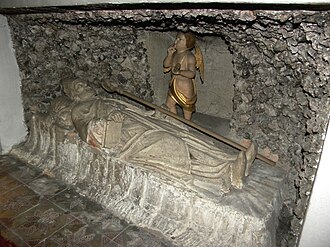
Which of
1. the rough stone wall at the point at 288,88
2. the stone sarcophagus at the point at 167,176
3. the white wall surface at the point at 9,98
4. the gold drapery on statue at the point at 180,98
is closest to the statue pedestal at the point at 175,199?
the stone sarcophagus at the point at 167,176

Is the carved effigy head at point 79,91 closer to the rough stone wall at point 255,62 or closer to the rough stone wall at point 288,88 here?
the rough stone wall at point 255,62

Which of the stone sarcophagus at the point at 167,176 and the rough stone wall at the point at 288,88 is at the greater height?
the rough stone wall at the point at 288,88

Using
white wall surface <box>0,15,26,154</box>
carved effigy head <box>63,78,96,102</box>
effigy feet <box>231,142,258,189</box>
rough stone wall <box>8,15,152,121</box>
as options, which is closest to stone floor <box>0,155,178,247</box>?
white wall surface <box>0,15,26,154</box>

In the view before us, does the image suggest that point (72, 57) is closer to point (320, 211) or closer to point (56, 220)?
point (56, 220)

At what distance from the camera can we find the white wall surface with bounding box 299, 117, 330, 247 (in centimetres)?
188

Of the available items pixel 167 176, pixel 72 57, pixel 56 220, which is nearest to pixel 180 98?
pixel 167 176

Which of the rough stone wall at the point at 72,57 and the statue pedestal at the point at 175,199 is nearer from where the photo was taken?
the statue pedestal at the point at 175,199

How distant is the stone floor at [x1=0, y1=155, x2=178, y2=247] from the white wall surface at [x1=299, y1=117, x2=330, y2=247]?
→ 4.24ft

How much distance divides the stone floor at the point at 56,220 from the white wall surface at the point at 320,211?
4.24 ft

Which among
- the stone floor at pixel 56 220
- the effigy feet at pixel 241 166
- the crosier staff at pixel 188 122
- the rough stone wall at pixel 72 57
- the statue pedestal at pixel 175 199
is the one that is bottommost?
the stone floor at pixel 56 220

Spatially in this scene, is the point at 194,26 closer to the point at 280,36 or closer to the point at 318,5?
the point at 280,36

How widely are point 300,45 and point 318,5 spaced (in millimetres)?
632

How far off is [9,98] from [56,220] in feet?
6.51

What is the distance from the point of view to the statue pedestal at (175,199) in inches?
102
